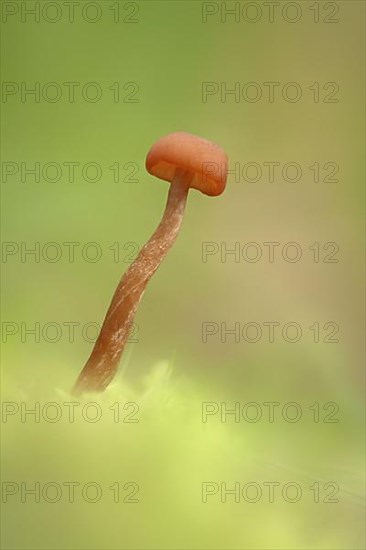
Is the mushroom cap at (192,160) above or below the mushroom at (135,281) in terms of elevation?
above

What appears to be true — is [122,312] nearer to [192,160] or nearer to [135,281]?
[135,281]

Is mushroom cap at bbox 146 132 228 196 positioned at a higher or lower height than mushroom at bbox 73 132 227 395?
higher

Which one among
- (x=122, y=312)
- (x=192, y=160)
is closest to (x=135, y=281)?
(x=122, y=312)

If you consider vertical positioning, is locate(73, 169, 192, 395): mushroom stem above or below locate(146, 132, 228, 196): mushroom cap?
below

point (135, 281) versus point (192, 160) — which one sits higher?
point (192, 160)
